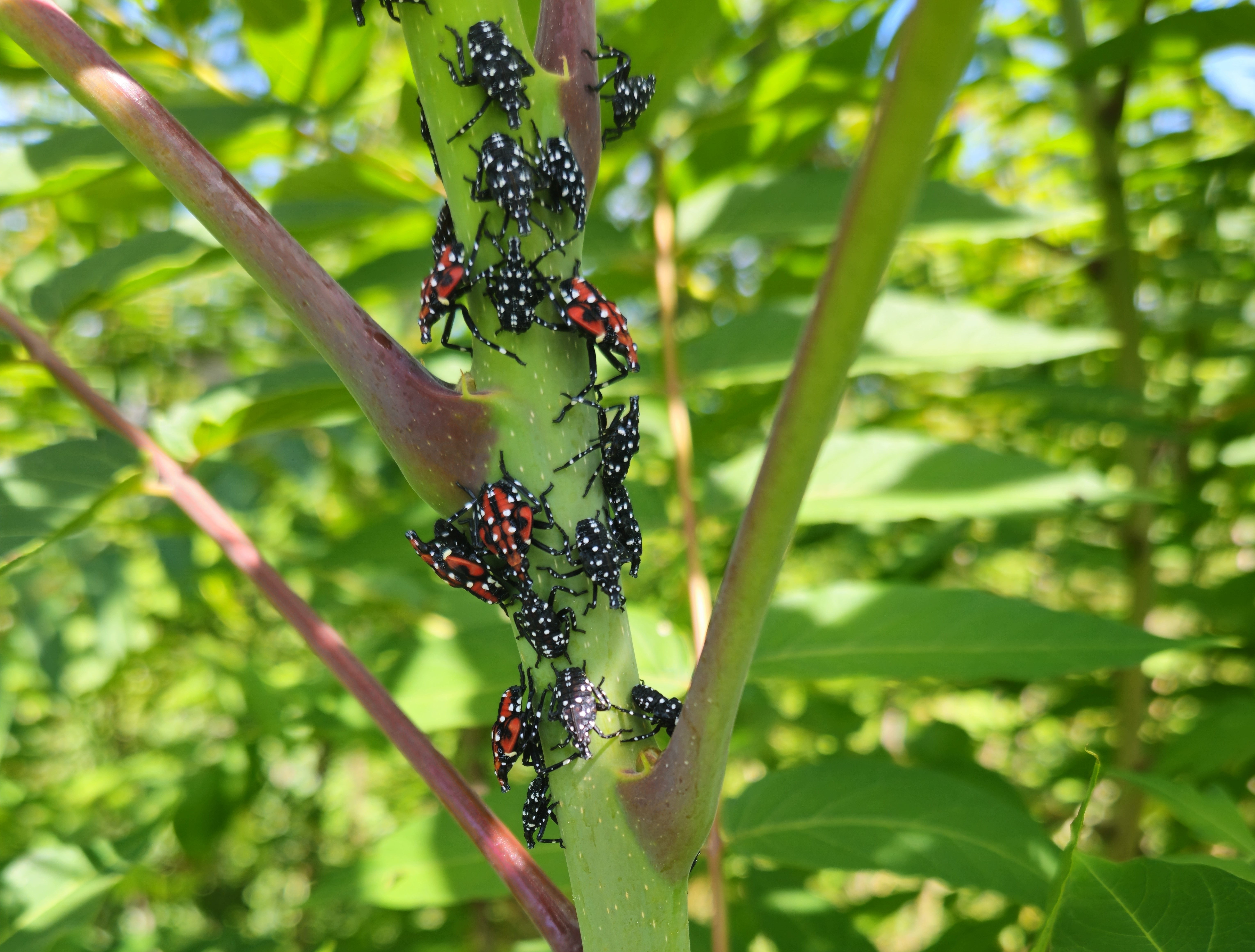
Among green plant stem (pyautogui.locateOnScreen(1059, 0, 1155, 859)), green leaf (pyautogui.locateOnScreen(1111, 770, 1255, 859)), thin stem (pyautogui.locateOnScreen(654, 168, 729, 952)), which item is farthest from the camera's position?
green plant stem (pyautogui.locateOnScreen(1059, 0, 1155, 859))

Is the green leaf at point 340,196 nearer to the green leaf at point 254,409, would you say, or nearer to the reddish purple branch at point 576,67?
the green leaf at point 254,409

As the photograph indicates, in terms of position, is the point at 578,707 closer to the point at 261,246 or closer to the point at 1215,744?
the point at 261,246

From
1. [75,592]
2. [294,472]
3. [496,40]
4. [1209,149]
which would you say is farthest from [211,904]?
[1209,149]

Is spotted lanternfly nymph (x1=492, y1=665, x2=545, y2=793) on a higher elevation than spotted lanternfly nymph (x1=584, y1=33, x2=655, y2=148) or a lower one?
lower

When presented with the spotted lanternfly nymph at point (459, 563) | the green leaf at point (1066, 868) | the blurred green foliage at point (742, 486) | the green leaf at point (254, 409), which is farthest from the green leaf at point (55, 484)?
the green leaf at point (1066, 868)

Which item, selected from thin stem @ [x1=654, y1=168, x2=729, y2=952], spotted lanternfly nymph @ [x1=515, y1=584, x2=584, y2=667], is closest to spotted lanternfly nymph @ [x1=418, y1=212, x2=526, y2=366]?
spotted lanternfly nymph @ [x1=515, y1=584, x2=584, y2=667]

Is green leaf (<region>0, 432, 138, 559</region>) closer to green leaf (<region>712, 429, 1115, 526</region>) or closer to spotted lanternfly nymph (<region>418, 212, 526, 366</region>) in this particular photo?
spotted lanternfly nymph (<region>418, 212, 526, 366</region>)

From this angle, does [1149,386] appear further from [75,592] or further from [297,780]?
[297,780]

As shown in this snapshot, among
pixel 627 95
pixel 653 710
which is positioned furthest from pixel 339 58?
pixel 653 710
